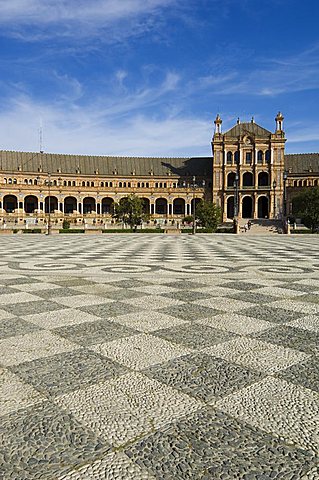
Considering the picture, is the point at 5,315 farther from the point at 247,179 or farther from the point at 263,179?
the point at 263,179

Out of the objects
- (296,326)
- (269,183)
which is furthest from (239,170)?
(296,326)

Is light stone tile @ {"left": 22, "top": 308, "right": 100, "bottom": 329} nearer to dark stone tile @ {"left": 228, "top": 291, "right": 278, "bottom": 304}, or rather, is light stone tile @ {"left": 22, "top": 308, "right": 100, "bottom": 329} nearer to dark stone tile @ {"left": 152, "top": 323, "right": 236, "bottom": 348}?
dark stone tile @ {"left": 152, "top": 323, "right": 236, "bottom": 348}

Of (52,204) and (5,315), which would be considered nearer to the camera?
(5,315)

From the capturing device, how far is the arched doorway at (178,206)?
290ft

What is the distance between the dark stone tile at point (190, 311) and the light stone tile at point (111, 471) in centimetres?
318

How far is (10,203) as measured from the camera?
8075 cm

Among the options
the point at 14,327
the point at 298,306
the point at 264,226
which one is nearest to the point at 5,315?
the point at 14,327

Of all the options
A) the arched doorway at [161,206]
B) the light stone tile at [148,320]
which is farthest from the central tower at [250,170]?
the light stone tile at [148,320]

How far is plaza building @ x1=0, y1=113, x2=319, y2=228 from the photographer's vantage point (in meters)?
79.6

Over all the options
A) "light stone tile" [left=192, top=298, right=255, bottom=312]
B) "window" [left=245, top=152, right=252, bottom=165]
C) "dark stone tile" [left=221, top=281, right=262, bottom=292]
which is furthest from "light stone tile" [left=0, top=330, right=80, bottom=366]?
"window" [left=245, top=152, right=252, bottom=165]

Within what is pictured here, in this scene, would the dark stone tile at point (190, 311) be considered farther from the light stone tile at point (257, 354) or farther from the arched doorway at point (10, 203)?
the arched doorway at point (10, 203)

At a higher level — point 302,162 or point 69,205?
point 302,162

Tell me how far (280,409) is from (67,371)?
6.61 ft

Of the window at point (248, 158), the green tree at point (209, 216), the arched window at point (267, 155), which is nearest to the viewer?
the green tree at point (209, 216)
